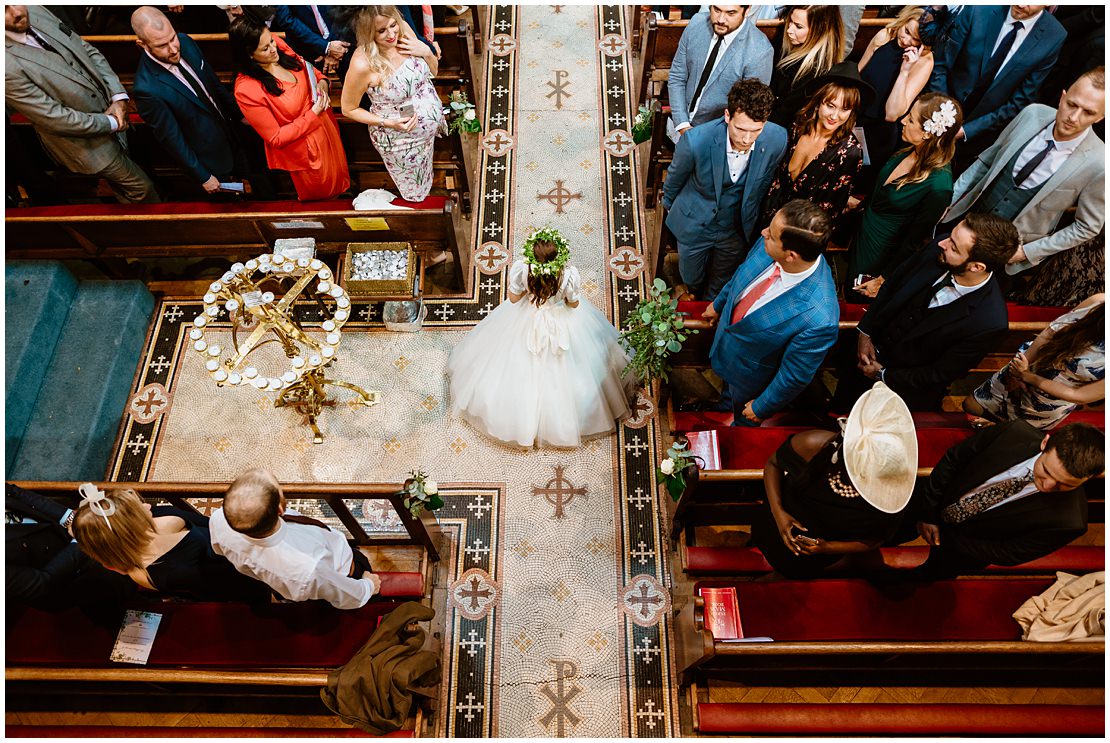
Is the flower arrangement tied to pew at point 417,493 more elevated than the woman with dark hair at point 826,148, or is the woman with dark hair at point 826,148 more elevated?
the woman with dark hair at point 826,148

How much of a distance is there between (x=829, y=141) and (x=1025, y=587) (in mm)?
2701

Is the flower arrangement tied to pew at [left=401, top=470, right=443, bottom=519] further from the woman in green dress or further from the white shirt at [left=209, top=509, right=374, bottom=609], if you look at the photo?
the woman in green dress

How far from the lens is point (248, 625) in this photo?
341 centimetres

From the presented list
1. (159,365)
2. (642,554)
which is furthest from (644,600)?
(159,365)

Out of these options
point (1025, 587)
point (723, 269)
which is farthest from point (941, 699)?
point (723, 269)

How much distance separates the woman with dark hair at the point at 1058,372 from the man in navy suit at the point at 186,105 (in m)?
5.28

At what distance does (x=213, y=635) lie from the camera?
338 centimetres

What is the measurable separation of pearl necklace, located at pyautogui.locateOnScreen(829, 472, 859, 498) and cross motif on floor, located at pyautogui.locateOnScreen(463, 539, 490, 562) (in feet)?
7.62

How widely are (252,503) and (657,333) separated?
240cm

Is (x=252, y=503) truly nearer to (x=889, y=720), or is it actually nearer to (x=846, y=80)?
(x=889, y=720)

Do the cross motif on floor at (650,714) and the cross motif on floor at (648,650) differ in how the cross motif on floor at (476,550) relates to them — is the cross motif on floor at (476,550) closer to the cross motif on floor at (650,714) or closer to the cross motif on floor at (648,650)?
the cross motif on floor at (648,650)

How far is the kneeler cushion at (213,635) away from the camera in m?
3.34

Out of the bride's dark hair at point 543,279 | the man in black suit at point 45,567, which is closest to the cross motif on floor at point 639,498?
the bride's dark hair at point 543,279

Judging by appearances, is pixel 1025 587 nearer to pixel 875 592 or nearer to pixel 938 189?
pixel 875 592
